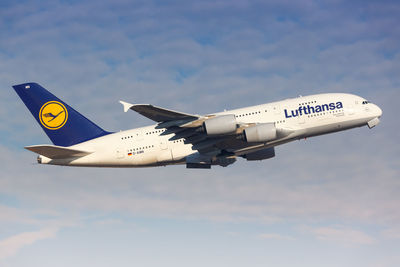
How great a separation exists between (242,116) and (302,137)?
5914mm

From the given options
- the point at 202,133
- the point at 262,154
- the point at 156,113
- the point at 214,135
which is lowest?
the point at 262,154

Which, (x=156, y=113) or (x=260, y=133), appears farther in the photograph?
(x=260, y=133)

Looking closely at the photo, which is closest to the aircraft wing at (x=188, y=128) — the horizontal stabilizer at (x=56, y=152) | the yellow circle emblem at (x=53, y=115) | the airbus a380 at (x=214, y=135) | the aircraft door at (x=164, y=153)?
the airbus a380 at (x=214, y=135)

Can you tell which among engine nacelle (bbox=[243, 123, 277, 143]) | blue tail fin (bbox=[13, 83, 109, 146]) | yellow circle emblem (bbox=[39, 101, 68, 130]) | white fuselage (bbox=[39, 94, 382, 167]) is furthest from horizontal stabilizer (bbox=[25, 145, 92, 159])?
engine nacelle (bbox=[243, 123, 277, 143])

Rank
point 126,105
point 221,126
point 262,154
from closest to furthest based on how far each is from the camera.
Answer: point 126,105 → point 221,126 → point 262,154

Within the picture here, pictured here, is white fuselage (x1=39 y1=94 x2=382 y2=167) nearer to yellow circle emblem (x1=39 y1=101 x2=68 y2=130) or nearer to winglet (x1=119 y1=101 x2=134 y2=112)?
yellow circle emblem (x1=39 y1=101 x2=68 y2=130)

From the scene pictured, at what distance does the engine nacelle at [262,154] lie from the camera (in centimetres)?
4816

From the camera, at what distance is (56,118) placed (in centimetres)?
4931

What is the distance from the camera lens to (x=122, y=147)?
45.8m

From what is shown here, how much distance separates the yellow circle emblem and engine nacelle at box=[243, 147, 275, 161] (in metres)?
19.6

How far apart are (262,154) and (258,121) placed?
5665 mm

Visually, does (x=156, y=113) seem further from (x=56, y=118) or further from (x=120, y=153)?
(x=56, y=118)

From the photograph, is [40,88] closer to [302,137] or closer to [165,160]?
[165,160]

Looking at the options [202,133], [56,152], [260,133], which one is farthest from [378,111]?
[56,152]
